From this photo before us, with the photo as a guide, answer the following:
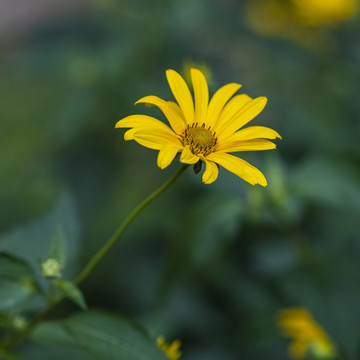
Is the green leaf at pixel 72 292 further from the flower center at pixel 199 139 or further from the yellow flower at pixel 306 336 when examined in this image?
the yellow flower at pixel 306 336

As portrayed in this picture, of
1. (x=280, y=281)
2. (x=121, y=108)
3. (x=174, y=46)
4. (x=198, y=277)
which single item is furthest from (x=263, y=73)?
(x=280, y=281)

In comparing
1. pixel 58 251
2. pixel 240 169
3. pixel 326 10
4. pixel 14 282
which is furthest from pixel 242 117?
pixel 326 10

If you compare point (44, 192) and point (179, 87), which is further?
point (44, 192)

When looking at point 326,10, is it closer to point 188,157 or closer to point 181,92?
point 181,92

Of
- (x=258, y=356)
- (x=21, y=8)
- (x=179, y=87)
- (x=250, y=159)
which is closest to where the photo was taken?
(x=179, y=87)

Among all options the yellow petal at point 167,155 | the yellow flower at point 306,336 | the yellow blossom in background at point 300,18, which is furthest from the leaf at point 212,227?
the yellow blossom in background at point 300,18

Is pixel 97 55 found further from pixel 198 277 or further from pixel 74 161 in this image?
pixel 198 277

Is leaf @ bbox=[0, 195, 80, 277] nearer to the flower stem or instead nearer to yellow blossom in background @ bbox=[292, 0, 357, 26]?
the flower stem
